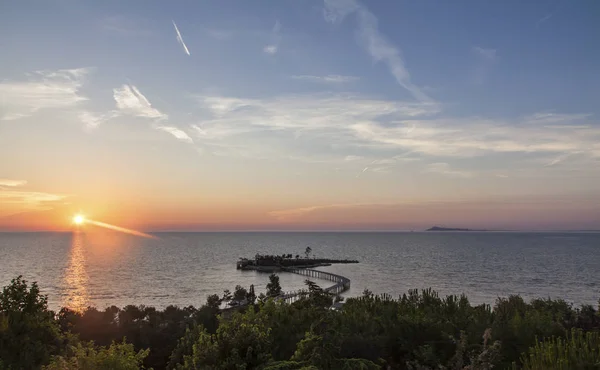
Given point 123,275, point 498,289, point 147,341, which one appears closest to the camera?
point 147,341

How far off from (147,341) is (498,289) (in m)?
70.8

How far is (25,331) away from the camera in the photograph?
56.4 ft

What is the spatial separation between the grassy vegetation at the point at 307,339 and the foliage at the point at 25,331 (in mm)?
37

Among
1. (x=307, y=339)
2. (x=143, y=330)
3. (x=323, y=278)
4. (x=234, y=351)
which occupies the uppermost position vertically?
(x=307, y=339)

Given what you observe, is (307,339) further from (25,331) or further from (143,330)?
(143,330)

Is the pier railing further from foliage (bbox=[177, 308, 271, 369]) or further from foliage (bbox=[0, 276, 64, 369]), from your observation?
foliage (bbox=[177, 308, 271, 369])

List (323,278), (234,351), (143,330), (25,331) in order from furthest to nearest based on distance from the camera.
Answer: (323,278) < (143,330) < (25,331) < (234,351)

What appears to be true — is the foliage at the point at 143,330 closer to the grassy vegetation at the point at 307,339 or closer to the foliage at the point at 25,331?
the grassy vegetation at the point at 307,339

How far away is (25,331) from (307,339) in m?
12.8

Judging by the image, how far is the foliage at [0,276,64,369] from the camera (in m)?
16.4

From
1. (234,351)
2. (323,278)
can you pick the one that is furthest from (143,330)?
(323,278)

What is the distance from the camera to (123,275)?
111000 mm

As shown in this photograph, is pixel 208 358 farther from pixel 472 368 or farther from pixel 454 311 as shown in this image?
pixel 454 311

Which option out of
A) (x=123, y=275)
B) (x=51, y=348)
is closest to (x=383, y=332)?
(x=51, y=348)
